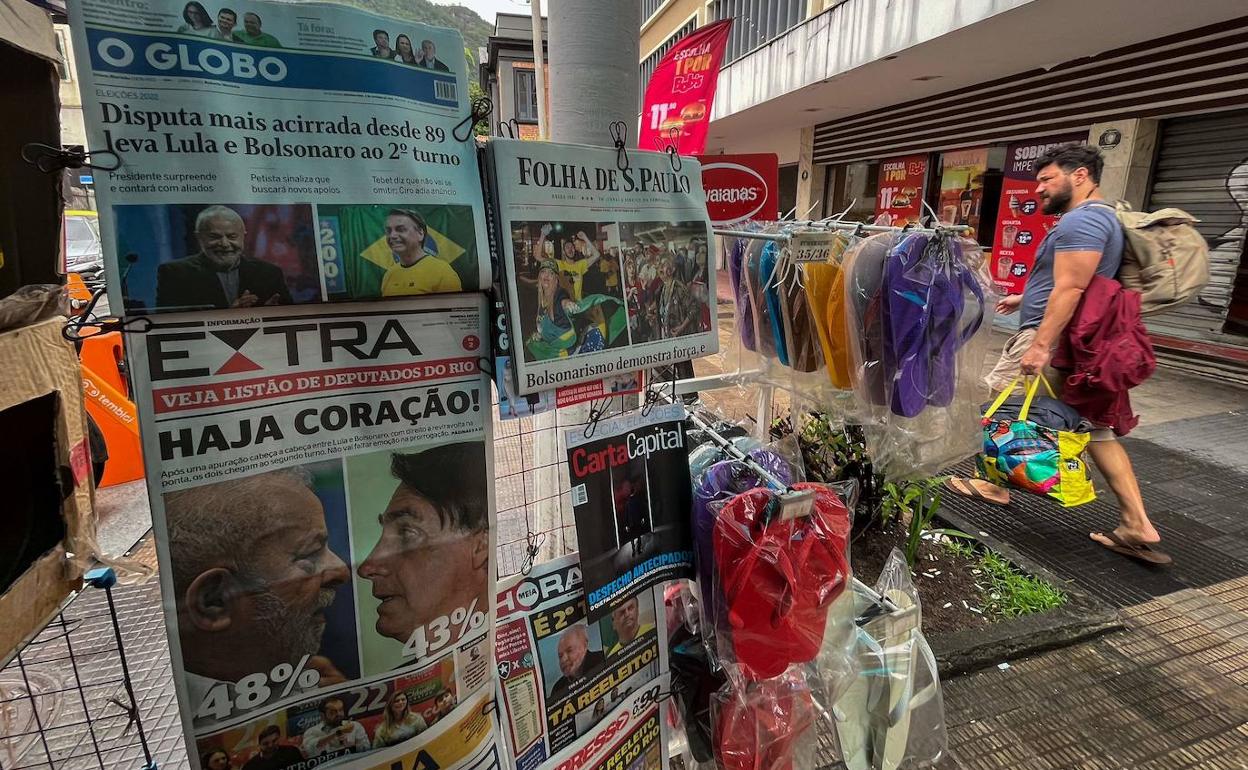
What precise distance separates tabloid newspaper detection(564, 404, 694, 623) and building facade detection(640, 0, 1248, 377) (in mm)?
5534

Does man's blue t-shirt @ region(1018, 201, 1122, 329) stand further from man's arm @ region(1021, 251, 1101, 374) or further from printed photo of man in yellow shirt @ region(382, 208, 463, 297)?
printed photo of man in yellow shirt @ region(382, 208, 463, 297)

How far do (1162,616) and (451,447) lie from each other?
11.8 ft

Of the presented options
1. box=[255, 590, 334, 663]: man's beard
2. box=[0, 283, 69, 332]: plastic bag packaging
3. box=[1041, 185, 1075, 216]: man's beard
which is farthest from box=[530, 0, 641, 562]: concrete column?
box=[1041, 185, 1075, 216]: man's beard

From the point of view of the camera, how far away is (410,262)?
3.37 feet

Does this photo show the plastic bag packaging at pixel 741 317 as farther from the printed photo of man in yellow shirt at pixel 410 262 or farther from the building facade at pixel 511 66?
the building facade at pixel 511 66

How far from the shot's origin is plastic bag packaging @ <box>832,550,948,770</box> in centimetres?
193

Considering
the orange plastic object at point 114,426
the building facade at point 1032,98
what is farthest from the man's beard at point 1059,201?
the orange plastic object at point 114,426

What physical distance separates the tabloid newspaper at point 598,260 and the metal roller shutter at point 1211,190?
8350 millimetres

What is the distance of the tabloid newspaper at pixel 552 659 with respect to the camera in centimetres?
140

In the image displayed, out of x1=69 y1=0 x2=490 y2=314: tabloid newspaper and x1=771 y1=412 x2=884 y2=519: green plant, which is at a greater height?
x1=69 y1=0 x2=490 y2=314: tabloid newspaper

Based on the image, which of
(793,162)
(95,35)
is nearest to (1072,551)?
(95,35)

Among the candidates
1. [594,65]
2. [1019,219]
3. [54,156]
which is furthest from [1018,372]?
[1019,219]

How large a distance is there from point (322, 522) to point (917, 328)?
182 cm

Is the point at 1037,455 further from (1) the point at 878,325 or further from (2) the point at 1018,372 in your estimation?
(1) the point at 878,325
